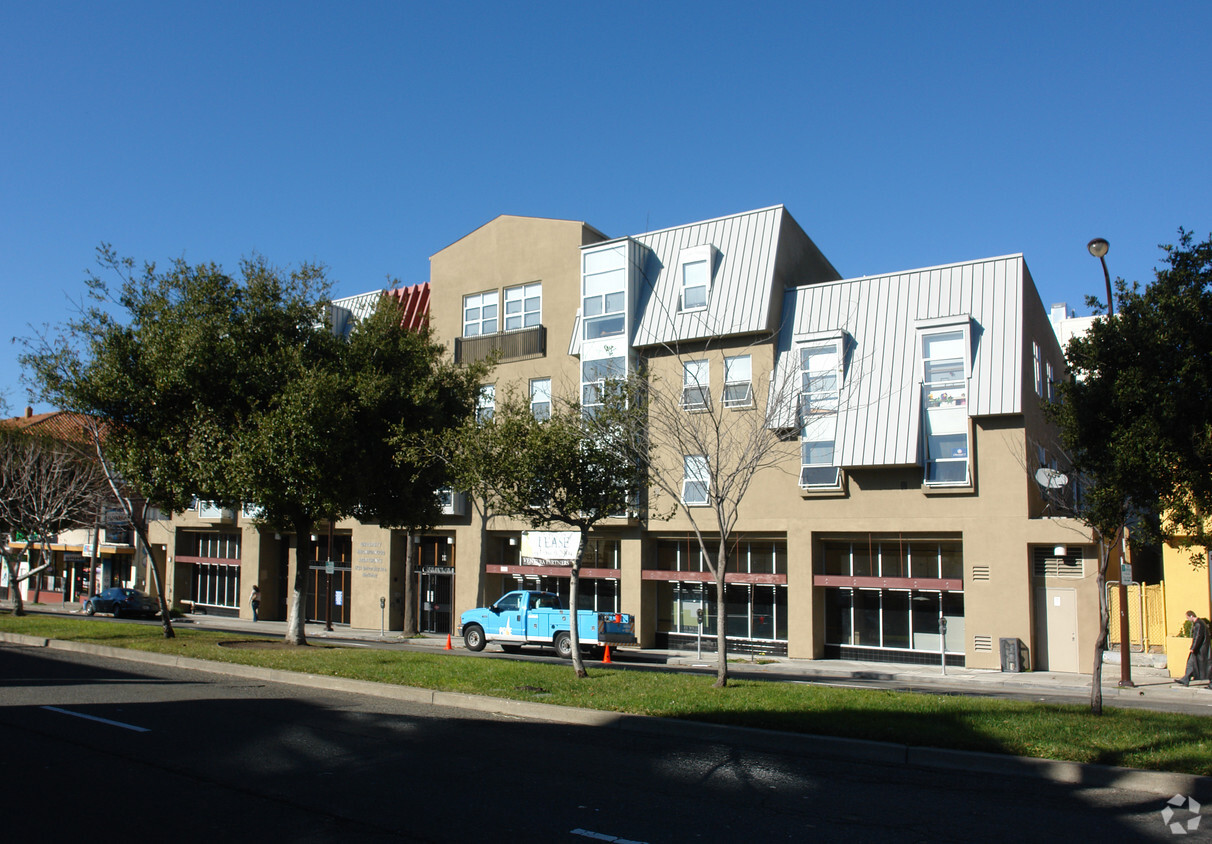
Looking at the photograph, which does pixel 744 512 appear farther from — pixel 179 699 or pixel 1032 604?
pixel 179 699

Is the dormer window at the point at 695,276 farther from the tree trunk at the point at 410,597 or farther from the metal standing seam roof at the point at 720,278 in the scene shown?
the tree trunk at the point at 410,597

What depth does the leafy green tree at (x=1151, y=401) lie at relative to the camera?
428 inches

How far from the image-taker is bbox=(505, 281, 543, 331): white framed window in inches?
1294

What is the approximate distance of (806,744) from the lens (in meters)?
10.2

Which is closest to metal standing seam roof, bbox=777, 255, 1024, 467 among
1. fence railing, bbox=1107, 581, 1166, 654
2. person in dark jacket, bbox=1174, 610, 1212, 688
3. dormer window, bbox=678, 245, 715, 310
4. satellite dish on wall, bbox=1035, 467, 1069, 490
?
dormer window, bbox=678, 245, 715, 310

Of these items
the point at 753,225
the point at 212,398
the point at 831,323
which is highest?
the point at 753,225

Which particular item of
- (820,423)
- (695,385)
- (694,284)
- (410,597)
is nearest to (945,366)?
(820,423)

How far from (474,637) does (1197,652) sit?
18.6 metres

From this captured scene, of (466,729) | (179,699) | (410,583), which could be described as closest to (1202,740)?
(466,729)

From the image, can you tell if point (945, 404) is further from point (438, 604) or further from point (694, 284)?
point (438, 604)

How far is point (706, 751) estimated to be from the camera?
1003 centimetres

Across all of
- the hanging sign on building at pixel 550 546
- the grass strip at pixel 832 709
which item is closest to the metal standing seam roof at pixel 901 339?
the hanging sign on building at pixel 550 546

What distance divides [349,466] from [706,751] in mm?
11157

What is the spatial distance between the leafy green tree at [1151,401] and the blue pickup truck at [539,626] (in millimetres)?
15137
